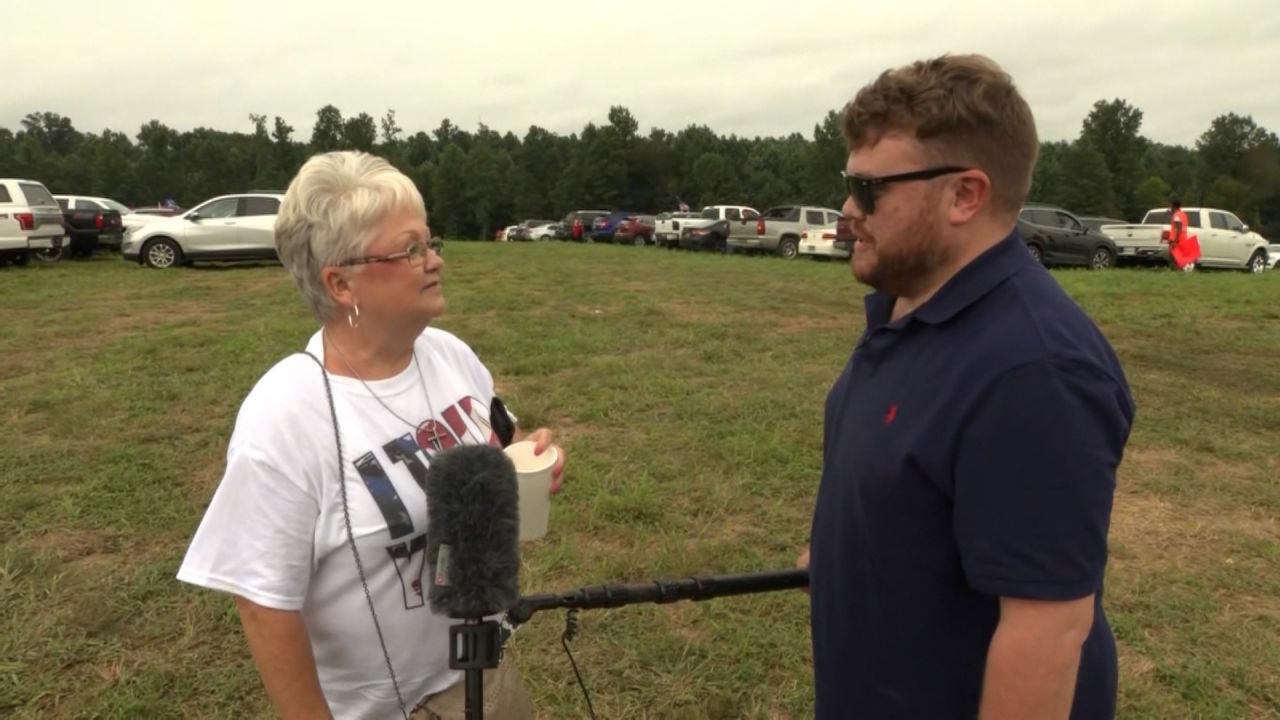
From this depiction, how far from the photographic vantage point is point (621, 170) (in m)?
69.7

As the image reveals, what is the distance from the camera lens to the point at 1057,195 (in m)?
61.9

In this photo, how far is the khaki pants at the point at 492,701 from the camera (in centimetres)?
175

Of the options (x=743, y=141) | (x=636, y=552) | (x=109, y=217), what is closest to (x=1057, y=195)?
(x=743, y=141)

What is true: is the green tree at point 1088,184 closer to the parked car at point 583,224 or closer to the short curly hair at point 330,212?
the parked car at point 583,224

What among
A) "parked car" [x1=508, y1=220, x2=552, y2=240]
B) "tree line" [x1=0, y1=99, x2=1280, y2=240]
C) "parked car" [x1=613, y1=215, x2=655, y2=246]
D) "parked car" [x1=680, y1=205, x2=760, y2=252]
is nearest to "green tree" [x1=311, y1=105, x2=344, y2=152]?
"tree line" [x1=0, y1=99, x2=1280, y2=240]

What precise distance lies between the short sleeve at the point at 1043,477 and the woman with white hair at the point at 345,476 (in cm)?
103

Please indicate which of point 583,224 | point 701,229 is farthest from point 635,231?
point 701,229

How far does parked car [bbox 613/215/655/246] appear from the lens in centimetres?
3372

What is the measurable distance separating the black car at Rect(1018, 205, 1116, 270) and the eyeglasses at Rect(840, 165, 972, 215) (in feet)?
67.3

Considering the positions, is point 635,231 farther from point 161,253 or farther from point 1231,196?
point 1231,196

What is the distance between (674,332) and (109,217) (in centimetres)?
1639

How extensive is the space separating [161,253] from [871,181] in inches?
719

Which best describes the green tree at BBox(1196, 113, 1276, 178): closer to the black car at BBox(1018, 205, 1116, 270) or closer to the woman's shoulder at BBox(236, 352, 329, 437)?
the black car at BBox(1018, 205, 1116, 270)

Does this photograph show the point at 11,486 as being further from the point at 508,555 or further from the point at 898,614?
the point at 898,614
